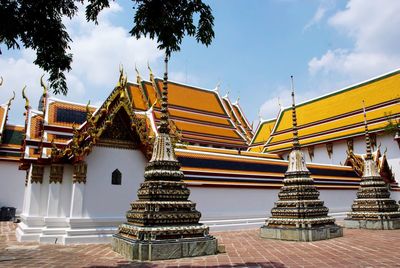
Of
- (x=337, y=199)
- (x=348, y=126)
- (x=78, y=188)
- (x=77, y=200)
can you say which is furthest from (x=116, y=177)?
(x=348, y=126)

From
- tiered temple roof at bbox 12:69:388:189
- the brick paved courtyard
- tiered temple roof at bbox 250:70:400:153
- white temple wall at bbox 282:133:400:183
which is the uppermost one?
tiered temple roof at bbox 250:70:400:153

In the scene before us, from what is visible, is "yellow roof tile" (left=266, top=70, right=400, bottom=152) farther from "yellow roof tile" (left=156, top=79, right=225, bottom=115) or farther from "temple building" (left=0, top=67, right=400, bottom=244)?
"temple building" (left=0, top=67, right=400, bottom=244)

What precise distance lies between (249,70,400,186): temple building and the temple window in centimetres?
1441

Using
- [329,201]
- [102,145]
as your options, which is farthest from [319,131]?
[102,145]

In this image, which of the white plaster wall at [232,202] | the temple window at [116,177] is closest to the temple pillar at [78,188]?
the temple window at [116,177]

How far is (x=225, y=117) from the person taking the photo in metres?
29.3

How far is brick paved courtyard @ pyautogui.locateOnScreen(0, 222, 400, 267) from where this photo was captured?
573 cm

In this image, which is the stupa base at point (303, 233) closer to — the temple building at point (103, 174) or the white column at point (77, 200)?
the temple building at point (103, 174)

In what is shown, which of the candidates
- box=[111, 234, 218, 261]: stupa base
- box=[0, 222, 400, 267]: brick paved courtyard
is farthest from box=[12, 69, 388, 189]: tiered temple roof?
box=[111, 234, 218, 261]: stupa base

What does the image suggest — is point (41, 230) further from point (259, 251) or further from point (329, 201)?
point (329, 201)

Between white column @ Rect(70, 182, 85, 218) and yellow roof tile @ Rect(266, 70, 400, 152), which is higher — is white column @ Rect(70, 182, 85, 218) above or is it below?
below

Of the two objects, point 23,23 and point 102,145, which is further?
point 102,145

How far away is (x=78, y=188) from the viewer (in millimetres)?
9047

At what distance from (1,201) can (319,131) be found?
74.3 ft
